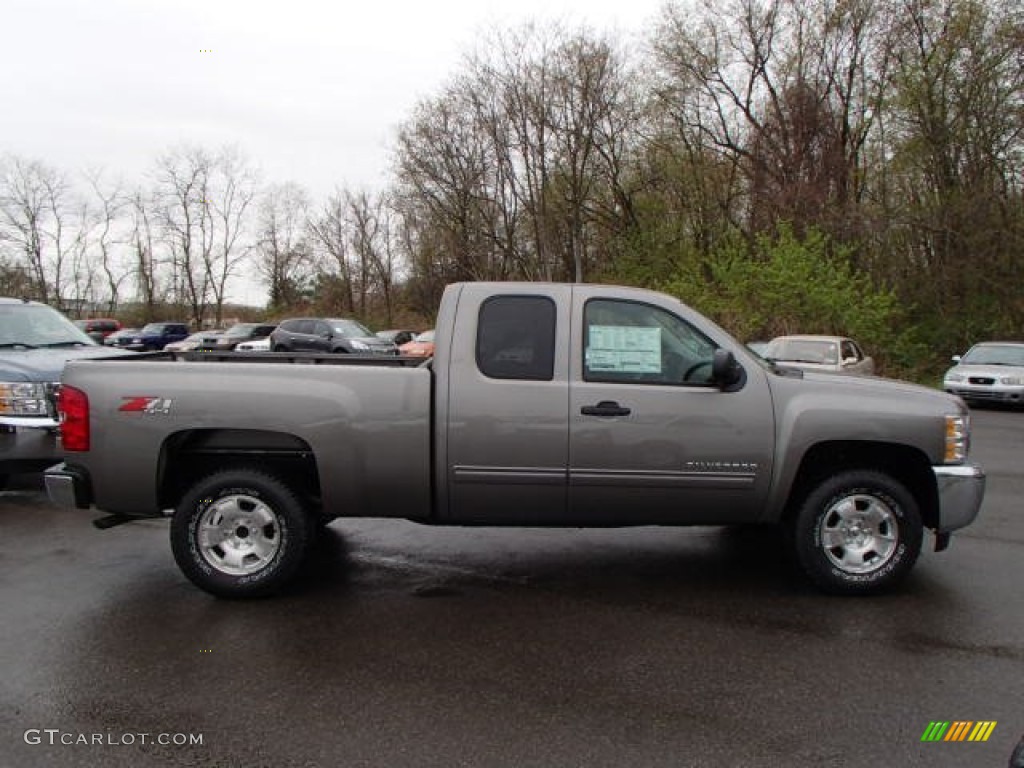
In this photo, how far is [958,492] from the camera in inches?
181

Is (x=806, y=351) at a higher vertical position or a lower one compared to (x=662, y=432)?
higher

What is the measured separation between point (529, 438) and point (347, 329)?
23108 millimetres

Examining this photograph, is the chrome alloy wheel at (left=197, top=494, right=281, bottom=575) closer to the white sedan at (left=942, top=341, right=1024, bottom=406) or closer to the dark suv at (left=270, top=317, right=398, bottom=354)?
the white sedan at (left=942, top=341, right=1024, bottom=406)

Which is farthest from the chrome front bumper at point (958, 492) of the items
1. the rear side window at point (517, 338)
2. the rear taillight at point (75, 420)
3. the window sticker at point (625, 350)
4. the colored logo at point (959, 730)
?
the rear taillight at point (75, 420)

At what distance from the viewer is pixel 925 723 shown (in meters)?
3.21

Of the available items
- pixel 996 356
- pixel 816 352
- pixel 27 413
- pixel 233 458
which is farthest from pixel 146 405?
pixel 996 356

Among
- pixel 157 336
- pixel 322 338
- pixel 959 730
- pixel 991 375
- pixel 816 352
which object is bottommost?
pixel 959 730

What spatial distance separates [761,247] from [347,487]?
24.8m

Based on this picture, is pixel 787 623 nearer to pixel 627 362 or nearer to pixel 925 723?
pixel 925 723

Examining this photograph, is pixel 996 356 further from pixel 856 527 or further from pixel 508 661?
pixel 508 661

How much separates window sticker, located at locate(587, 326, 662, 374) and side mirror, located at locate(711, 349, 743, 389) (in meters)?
0.35

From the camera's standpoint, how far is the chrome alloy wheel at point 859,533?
15.2 ft

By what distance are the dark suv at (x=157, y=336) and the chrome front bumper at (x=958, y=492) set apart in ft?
132

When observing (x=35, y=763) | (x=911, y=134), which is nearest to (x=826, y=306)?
(x=911, y=134)
